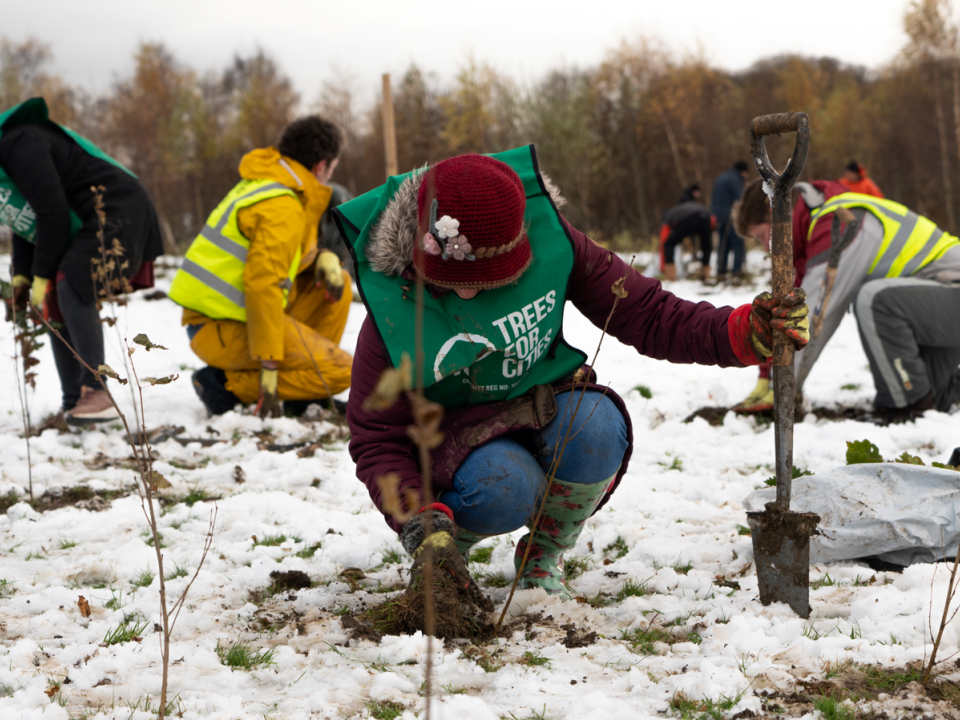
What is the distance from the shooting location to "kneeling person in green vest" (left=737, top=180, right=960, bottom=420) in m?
3.86

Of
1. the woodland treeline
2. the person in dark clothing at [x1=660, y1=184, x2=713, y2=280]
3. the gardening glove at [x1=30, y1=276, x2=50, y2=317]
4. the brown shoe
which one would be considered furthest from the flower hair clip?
the woodland treeline

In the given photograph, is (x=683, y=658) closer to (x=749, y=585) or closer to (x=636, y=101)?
(x=749, y=585)

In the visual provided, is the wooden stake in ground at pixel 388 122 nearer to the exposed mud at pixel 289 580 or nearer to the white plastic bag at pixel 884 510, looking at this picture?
the exposed mud at pixel 289 580

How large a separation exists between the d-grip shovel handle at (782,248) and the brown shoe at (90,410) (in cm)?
361

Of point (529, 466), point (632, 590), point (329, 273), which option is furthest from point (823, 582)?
point (329, 273)

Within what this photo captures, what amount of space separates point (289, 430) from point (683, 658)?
288 cm

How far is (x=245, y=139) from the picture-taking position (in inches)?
902

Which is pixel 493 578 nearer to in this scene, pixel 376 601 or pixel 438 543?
pixel 376 601

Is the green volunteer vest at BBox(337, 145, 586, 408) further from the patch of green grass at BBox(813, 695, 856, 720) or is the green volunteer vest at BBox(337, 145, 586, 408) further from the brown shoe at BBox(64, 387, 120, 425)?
the brown shoe at BBox(64, 387, 120, 425)

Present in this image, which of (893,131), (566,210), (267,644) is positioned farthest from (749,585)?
(893,131)

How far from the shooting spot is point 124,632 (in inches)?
73.4

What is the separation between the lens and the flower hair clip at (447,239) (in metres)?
1.70

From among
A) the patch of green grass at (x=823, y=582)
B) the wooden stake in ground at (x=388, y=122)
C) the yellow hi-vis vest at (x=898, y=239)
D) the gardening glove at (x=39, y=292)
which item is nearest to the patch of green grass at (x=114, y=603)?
the patch of green grass at (x=823, y=582)

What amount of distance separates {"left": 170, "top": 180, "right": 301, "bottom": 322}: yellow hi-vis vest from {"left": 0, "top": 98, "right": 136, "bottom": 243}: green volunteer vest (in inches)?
25.7
